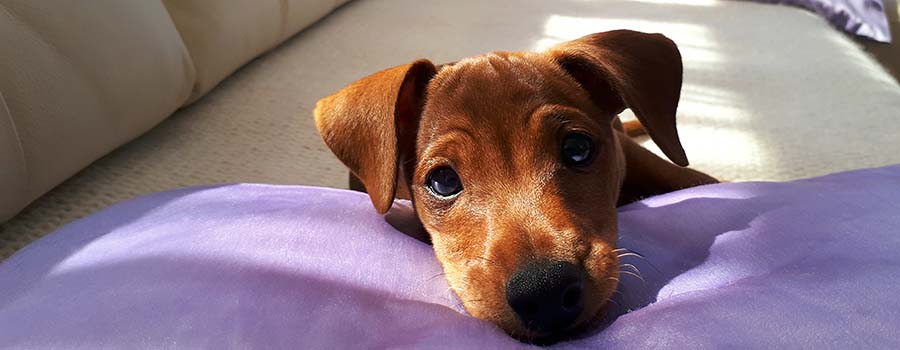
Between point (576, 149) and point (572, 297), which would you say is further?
point (576, 149)

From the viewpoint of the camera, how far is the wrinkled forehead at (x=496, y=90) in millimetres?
1123

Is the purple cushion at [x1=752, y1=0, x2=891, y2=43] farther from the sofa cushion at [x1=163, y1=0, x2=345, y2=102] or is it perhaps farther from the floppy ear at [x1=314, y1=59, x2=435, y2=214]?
the floppy ear at [x1=314, y1=59, x2=435, y2=214]

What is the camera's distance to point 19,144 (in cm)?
140

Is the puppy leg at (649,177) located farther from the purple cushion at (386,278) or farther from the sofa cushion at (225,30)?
the sofa cushion at (225,30)

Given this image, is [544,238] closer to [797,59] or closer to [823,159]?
[823,159]

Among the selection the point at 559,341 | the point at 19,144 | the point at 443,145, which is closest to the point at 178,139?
the point at 19,144

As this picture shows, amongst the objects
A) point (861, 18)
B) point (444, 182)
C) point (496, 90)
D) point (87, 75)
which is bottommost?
point (861, 18)

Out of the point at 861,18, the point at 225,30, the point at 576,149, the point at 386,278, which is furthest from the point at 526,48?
the point at 386,278

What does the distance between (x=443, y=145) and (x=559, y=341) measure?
1.26 ft

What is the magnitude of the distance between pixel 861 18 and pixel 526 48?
1445 mm

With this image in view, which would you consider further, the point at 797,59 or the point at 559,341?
the point at 797,59

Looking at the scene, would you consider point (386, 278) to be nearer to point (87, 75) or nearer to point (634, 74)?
point (634, 74)

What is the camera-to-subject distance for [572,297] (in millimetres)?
872

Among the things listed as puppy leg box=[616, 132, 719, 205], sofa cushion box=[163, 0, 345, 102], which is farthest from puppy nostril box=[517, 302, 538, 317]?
sofa cushion box=[163, 0, 345, 102]
